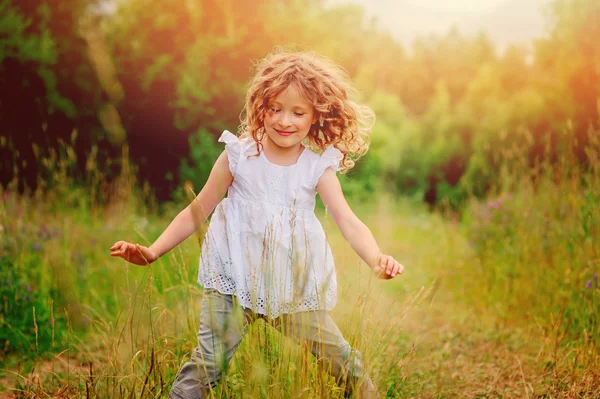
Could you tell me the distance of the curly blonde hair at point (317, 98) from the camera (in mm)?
2562

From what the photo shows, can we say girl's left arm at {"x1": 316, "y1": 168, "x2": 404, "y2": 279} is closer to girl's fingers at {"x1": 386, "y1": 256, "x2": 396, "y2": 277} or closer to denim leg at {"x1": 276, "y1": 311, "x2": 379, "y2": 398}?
girl's fingers at {"x1": 386, "y1": 256, "x2": 396, "y2": 277}

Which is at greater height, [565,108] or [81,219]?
[565,108]

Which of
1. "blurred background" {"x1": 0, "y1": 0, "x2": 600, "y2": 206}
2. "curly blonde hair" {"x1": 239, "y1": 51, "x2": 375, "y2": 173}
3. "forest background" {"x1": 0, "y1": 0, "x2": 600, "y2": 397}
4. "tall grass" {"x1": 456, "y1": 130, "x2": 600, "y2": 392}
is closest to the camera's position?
"curly blonde hair" {"x1": 239, "y1": 51, "x2": 375, "y2": 173}

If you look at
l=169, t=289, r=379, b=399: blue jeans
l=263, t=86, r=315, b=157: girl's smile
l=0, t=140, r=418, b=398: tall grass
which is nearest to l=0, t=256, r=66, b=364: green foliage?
l=0, t=140, r=418, b=398: tall grass

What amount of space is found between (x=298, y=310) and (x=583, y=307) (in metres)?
2.05

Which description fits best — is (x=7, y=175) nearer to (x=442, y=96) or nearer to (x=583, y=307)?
(x=583, y=307)

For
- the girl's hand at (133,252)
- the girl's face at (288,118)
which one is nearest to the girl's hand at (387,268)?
the girl's face at (288,118)

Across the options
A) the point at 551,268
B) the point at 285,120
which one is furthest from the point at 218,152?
the point at 285,120

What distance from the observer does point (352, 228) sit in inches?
96.7

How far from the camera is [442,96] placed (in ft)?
38.6

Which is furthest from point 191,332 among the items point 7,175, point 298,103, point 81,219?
point 7,175

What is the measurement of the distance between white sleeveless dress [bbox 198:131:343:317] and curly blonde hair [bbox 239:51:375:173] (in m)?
0.14

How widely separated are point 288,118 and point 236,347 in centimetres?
94

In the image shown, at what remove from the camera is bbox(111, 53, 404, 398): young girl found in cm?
226
